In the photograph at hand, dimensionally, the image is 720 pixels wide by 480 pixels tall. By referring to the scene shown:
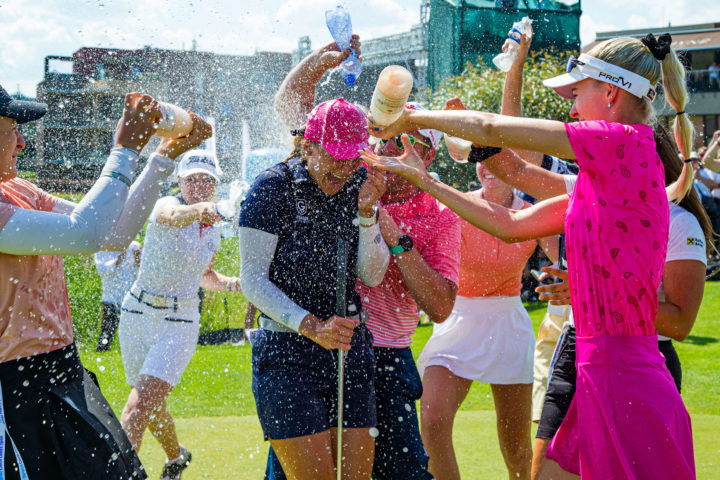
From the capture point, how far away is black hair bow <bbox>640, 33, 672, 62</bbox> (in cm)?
272

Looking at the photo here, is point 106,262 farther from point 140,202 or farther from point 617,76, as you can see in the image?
point 617,76

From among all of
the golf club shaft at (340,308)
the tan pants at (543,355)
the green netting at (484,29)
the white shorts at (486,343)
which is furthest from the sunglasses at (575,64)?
the green netting at (484,29)

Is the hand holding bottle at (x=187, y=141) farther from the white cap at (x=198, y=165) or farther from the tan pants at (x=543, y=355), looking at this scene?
the tan pants at (x=543, y=355)

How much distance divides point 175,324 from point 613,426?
3.56m

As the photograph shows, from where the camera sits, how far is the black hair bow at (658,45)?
272cm

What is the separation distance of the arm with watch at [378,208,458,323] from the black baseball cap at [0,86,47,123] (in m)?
1.45

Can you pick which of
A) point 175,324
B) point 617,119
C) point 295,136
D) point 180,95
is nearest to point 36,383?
point 295,136

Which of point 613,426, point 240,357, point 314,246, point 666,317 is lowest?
point 240,357

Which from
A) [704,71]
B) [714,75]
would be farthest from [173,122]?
Answer: [704,71]

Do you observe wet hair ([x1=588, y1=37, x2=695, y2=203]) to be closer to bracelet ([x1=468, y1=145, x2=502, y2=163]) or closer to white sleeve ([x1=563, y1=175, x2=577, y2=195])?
white sleeve ([x1=563, y1=175, x2=577, y2=195])

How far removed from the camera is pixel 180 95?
14.9 m

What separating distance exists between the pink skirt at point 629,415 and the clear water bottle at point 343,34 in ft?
6.74

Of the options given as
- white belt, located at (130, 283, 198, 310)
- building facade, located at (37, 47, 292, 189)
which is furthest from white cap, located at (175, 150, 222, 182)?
white belt, located at (130, 283, 198, 310)

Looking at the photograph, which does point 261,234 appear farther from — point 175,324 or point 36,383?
point 175,324
